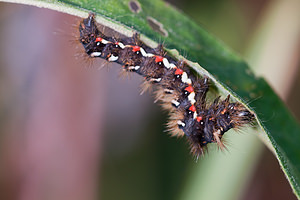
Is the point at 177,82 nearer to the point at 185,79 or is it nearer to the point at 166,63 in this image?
the point at 185,79

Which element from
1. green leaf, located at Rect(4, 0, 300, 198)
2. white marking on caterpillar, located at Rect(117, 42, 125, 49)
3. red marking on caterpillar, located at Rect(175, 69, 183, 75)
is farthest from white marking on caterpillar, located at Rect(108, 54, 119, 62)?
red marking on caterpillar, located at Rect(175, 69, 183, 75)

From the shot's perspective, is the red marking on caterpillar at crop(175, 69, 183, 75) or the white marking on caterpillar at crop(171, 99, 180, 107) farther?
the white marking on caterpillar at crop(171, 99, 180, 107)

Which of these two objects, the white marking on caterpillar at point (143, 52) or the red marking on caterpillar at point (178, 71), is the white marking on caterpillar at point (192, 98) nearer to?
the red marking on caterpillar at point (178, 71)

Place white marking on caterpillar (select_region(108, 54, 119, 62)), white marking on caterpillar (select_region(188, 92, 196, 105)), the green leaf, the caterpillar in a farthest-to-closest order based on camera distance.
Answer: white marking on caterpillar (select_region(108, 54, 119, 62)) → white marking on caterpillar (select_region(188, 92, 196, 105)) → the caterpillar → the green leaf

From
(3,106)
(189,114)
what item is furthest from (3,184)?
(189,114)

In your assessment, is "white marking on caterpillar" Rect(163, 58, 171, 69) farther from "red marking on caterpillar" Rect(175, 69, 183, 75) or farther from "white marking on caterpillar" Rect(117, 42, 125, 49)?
"white marking on caterpillar" Rect(117, 42, 125, 49)
